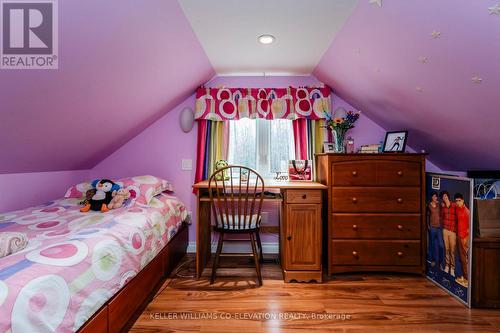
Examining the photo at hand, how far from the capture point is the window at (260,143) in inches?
110

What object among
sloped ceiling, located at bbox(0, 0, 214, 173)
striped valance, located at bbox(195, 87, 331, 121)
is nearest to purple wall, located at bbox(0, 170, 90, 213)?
sloped ceiling, located at bbox(0, 0, 214, 173)

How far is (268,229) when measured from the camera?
8.05 ft

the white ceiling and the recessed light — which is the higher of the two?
the white ceiling

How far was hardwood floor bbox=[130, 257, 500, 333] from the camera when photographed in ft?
4.98

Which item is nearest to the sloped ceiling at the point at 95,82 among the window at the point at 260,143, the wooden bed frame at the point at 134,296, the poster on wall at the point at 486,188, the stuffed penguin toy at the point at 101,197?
the stuffed penguin toy at the point at 101,197

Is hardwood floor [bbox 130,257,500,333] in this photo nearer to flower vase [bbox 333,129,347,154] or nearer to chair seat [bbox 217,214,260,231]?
chair seat [bbox 217,214,260,231]

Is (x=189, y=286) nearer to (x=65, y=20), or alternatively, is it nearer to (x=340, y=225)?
(x=340, y=225)

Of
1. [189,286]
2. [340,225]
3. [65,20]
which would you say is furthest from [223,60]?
[189,286]

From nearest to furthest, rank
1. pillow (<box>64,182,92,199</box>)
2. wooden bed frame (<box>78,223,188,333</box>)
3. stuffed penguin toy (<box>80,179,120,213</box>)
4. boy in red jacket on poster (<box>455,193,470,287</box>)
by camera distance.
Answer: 1. wooden bed frame (<box>78,223,188,333</box>)
2. boy in red jacket on poster (<box>455,193,470,287</box>)
3. stuffed penguin toy (<box>80,179,120,213</box>)
4. pillow (<box>64,182,92,199</box>)

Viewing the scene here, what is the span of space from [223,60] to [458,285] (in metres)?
2.88

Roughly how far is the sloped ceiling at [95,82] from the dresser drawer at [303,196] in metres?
1.57

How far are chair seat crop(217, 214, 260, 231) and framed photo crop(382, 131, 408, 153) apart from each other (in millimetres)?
1553

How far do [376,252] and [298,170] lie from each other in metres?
1.09

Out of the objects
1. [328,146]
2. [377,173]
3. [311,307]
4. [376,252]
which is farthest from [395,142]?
[311,307]
